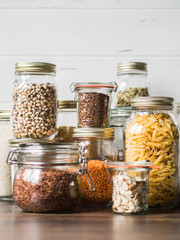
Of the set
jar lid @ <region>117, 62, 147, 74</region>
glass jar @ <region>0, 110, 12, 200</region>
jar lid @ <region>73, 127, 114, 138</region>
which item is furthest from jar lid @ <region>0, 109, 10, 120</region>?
jar lid @ <region>117, 62, 147, 74</region>

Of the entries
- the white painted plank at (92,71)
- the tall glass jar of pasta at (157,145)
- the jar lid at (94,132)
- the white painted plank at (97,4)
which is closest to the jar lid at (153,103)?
the tall glass jar of pasta at (157,145)

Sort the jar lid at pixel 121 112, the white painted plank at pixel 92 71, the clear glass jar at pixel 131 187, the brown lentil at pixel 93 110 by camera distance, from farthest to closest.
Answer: the white painted plank at pixel 92 71 → the jar lid at pixel 121 112 → the brown lentil at pixel 93 110 → the clear glass jar at pixel 131 187

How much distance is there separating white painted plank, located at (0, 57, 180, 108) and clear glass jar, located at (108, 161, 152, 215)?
584 mm

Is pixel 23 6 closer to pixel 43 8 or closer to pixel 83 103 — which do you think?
pixel 43 8

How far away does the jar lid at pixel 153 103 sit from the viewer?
1.18m

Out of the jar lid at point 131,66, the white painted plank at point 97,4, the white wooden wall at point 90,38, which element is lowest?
the jar lid at point 131,66

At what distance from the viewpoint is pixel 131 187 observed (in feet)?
3.47

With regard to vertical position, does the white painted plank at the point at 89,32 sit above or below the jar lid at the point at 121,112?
above

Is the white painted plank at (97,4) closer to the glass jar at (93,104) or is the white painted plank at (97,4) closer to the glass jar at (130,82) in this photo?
the glass jar at (130,82)

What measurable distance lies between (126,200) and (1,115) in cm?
56

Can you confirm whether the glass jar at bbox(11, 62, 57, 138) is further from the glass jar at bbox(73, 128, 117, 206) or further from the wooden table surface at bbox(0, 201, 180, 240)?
the wooden table surface at bbox(0, 201, 180, 240)

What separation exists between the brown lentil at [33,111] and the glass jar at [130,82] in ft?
0.91

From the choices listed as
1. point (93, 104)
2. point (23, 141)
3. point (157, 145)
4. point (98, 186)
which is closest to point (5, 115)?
point (23, 141)

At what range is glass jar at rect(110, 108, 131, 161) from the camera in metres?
1.38
